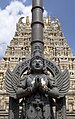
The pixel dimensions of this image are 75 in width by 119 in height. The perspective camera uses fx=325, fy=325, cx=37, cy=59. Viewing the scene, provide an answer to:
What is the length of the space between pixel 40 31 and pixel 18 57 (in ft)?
112

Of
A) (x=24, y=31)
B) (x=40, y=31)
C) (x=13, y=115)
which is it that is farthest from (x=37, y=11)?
(x=24, y=31)

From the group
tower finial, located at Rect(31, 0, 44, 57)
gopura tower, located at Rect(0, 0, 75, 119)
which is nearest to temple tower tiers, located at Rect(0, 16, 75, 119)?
gopura tower, located at Rect(0, 0, 75, 119)

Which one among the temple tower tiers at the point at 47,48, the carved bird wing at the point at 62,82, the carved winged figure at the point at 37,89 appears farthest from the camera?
the temple tower tiers at the point at 47,48

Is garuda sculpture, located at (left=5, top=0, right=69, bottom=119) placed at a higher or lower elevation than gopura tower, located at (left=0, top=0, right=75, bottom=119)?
lower

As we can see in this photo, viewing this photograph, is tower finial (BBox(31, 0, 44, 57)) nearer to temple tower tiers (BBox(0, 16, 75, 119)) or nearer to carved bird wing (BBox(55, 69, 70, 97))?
carved bird wing (BBox(55, 69, 70, 97))

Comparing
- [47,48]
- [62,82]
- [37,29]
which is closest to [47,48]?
[47,48]

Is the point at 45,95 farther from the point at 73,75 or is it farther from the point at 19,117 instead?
the point at 73,75

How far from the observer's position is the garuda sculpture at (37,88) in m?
8.89

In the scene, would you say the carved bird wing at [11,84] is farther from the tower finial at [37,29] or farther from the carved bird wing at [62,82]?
the carved bird wing at [62,82]

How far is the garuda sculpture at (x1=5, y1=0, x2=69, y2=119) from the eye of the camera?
8891 millimetres

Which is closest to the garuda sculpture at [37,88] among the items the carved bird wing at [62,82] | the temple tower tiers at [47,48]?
the carved bird wing at [62,82]

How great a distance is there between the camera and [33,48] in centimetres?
984

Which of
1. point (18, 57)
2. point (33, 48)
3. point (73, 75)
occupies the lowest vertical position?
point (33, 48)

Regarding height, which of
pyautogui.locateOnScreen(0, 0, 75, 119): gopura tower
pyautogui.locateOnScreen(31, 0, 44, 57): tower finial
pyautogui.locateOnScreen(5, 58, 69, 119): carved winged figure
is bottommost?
pyautogui.locateOnScreen(5, 58, 69, 119): carved winged figure
